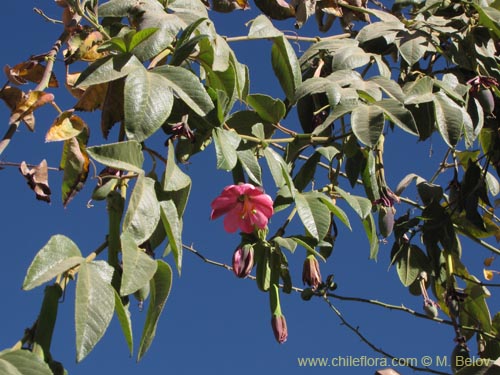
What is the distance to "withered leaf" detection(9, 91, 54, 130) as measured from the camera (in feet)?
3.25

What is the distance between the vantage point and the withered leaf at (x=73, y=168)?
3.07ft

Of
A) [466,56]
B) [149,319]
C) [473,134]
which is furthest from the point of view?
[466,56]

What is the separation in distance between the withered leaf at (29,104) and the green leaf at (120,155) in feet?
0.75

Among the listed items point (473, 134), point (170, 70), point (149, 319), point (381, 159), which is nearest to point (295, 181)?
point (381, 159)

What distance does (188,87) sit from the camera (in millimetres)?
904

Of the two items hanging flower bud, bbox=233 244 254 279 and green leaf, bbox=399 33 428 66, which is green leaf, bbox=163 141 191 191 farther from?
green leaf, bbox=399 33 428 66

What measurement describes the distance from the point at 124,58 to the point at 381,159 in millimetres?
532

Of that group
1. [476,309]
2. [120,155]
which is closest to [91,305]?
[120,155]

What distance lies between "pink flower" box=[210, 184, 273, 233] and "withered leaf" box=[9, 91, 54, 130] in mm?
268

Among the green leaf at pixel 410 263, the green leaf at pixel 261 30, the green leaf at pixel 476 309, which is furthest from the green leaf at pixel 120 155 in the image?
the green leaf at pixel 476 309

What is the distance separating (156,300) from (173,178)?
0.14 metres

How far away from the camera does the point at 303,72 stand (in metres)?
1.39

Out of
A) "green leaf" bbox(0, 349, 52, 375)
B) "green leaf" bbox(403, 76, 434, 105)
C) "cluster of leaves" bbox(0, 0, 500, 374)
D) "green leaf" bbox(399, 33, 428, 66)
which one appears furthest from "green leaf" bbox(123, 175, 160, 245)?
"green leaf" bbox(399, 33, 428, 66)

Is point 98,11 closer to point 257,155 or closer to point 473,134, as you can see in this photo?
point 257,155
